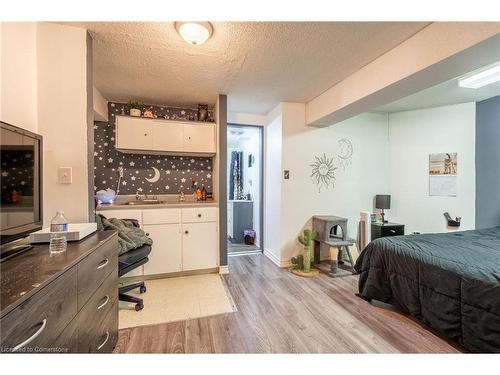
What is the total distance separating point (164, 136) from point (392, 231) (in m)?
3.70

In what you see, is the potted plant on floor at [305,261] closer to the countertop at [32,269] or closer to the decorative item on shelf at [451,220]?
the decorative item on shelf at [451,220]

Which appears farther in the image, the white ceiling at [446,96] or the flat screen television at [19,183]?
the white ceiling at [446,96]

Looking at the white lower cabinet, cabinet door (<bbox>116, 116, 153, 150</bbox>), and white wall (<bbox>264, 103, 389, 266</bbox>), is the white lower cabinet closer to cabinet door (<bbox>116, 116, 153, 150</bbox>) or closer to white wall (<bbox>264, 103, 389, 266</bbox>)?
cabinet door (<bbox>116, 116, 153, 150</bbox>)

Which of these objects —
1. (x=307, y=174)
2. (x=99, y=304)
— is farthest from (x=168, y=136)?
(x=99, y=304)

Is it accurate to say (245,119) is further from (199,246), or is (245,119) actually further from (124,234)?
(124,234)

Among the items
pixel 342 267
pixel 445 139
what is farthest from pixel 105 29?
pixel 445 139

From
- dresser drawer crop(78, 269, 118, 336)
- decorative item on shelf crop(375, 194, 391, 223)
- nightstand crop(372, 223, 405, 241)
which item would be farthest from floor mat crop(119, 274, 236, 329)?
decorative item on shelf crop(375, 194, 391, 223)

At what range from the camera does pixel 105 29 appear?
158 centimetres

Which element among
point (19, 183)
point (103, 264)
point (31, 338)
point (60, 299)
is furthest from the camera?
point (103, 264)

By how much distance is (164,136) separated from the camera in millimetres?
2871

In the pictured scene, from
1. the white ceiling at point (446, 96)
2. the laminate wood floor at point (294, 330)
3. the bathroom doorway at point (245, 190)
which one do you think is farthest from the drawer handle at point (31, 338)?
the white ceiling at point (446, 96)

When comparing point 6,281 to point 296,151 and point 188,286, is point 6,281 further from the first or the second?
point 296,151

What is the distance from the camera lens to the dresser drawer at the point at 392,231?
3.39 m
